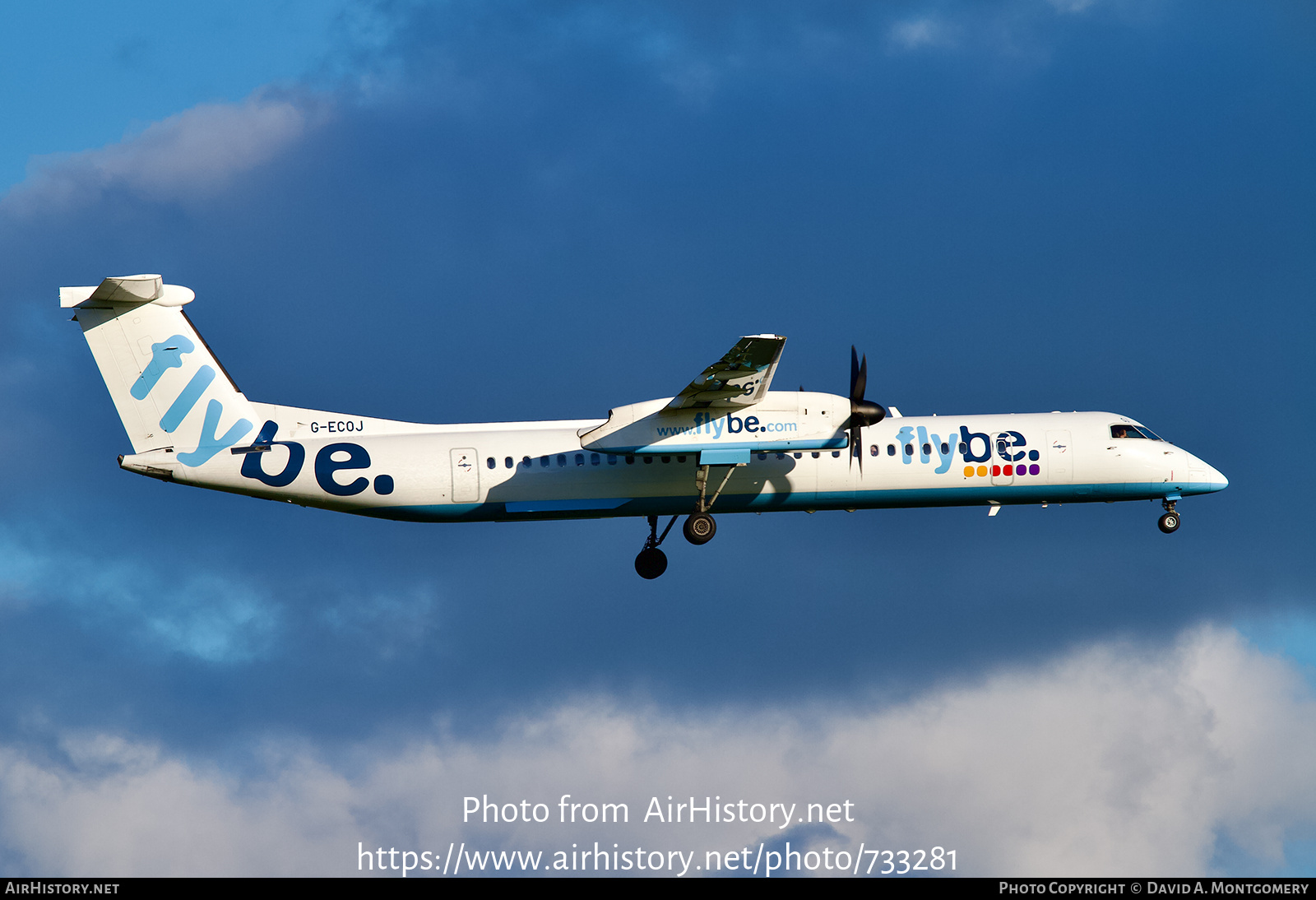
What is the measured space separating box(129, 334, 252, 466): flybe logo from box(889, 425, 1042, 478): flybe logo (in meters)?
15.5

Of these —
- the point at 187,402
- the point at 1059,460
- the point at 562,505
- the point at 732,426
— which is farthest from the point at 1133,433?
the point at 187,402

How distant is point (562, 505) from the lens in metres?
36.8

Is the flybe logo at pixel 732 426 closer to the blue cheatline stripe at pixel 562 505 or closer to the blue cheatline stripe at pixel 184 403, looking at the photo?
the blue cheatline stripe at pixel 562 505

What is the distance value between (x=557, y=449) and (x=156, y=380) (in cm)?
949

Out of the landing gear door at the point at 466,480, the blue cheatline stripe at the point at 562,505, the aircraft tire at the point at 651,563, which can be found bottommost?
the aircraft tire at the point at 651,563

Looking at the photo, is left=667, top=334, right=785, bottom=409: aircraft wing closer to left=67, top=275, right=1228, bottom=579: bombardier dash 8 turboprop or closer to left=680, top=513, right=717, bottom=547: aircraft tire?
left=67, top=275, right=1228, bottom=579: bombardier dash 8 turboprop

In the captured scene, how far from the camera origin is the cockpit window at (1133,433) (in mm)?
39500

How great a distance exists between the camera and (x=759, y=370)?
34.6 m

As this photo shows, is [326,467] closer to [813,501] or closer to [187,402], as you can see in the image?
[187,402]

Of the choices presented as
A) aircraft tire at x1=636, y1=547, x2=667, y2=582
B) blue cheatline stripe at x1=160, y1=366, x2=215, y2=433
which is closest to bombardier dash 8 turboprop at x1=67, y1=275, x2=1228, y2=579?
blue cheatline stripe at x1=160, y1=366, x2=215, y2=433

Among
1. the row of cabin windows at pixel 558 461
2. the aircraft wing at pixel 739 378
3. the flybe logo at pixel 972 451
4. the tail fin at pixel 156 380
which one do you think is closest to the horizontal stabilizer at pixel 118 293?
the tail fin at pixel 156 380

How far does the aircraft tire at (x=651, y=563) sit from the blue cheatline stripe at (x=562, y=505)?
289cm

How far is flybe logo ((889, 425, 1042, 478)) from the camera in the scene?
125 feet
